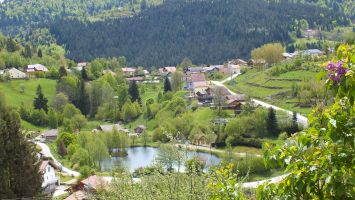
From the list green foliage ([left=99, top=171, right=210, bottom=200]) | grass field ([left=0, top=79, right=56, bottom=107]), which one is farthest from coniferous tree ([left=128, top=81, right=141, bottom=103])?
green foliage ([left=99, top=171, right=210, bottom=200])

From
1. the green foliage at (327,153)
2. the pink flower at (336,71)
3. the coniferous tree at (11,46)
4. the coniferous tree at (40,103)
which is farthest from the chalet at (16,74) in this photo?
the pink flower at (336,71)

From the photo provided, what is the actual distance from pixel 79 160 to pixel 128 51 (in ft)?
358

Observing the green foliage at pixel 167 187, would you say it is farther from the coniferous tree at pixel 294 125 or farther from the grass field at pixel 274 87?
the grass field at pixel 274 87

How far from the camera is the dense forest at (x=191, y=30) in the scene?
13512 centimetres

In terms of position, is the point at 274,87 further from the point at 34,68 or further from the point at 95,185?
the point at 95,185

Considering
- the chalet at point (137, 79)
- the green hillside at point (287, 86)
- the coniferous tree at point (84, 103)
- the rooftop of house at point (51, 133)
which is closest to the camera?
the green hillside at point (287, 86)

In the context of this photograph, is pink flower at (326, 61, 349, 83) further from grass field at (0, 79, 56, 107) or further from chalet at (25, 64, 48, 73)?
chalet at (25, 64, 48, 73)

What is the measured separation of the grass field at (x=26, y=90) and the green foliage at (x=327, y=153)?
70.7 m

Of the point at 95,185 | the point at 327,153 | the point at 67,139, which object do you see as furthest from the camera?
the point at 67,139

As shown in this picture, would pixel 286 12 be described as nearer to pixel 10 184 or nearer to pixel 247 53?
pixel 247 53

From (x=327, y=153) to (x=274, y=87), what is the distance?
6445cm

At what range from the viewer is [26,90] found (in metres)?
77.2

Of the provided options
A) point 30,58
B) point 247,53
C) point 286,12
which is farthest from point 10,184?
point 286,12

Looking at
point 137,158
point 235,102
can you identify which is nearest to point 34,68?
point 235,102
